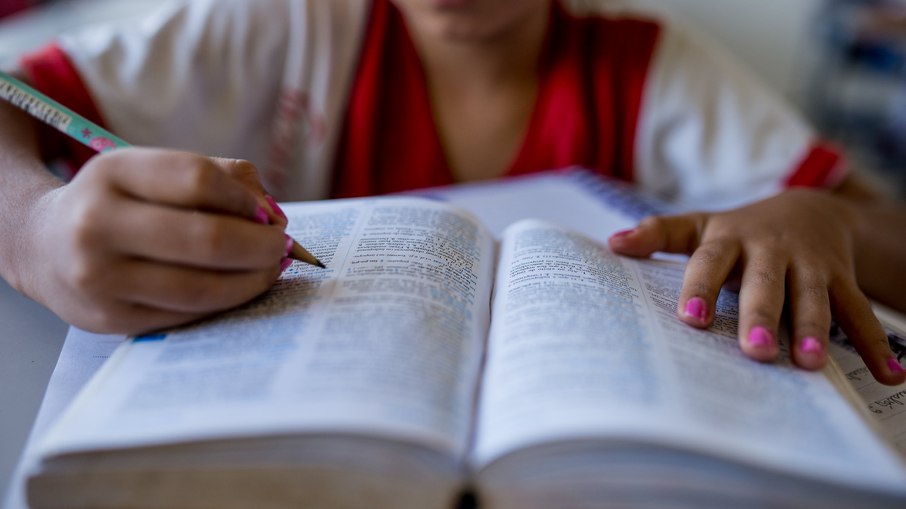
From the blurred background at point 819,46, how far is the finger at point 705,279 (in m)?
0.94

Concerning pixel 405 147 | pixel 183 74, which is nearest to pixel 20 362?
pixel 183 74

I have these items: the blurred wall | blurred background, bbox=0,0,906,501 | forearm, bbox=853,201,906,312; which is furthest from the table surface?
the blurred wall

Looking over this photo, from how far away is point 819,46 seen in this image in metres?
1.83

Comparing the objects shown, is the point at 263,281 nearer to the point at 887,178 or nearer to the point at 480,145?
the point at 480,145

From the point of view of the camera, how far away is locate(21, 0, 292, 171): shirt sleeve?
533 mm

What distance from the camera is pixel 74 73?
20.7 inches

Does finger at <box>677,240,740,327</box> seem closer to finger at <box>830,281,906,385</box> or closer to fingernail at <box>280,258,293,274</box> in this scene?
finger at <box>830,281,906,385</box>

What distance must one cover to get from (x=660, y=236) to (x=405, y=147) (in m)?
0.35

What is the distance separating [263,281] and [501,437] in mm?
145

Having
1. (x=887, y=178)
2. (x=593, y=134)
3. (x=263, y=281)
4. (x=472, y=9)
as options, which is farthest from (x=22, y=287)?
(x=887, y=178)

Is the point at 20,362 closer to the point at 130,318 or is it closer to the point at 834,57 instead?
the point at 130,318

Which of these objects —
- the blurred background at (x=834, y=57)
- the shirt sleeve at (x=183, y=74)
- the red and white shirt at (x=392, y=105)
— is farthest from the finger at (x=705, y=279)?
the blurred background at (x=834, y=57)

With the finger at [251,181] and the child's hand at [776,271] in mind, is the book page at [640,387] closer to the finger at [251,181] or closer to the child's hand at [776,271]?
the child's hand at [776,271]

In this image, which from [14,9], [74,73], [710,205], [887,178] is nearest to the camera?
[74,73]
